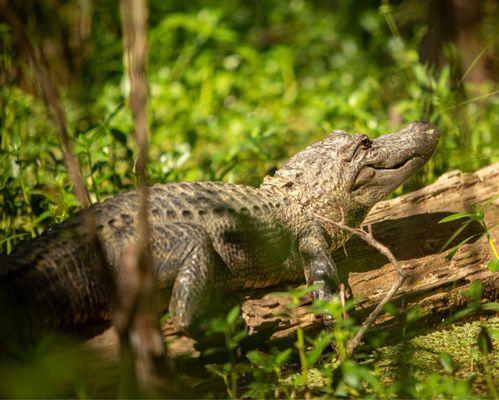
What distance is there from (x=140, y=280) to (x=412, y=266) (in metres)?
2.10

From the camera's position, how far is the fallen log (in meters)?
3.45

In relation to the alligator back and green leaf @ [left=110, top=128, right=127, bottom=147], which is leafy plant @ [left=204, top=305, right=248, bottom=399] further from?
green leaf @ [left=110, top=128, right=127, bottom=147]

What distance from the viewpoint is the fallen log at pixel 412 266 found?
3.45 metres

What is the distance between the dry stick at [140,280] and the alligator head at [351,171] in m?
2.02

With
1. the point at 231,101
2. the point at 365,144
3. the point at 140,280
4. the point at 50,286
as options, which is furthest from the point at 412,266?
the point at 231,101

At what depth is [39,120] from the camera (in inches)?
282

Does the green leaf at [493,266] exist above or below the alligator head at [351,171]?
below

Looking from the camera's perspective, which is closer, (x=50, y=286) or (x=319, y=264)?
(x=50, y=286)

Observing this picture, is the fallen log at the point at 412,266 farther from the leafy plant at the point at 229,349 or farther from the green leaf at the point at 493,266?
the green leaf at the point at 493,266

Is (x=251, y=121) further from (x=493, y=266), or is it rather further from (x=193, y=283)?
(x=493, y=266)

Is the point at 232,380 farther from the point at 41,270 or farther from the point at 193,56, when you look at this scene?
the point at 193,56

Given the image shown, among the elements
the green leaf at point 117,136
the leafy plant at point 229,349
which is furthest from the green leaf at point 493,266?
the green leaf at point 117,136

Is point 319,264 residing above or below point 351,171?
below

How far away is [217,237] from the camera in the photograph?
147 inches
